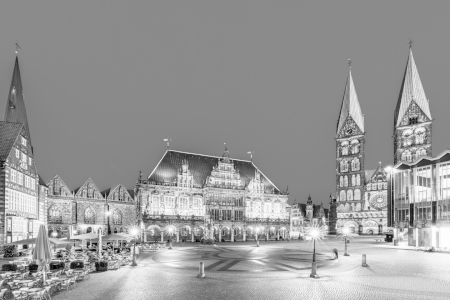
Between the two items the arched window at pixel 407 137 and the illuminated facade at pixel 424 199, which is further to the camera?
the arched window at pixel 407 137

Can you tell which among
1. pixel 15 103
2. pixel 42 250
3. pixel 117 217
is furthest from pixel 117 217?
pixel 42 250

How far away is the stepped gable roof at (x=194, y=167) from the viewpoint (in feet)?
241

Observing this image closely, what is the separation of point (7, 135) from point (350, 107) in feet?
290

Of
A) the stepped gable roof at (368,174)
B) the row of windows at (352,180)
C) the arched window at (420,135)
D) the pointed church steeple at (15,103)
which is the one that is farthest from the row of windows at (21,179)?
the stepped gable roof at (368,174)

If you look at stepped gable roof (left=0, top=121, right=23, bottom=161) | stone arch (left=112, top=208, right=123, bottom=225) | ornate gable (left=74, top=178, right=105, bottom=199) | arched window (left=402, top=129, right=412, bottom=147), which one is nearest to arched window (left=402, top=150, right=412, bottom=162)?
arched window (left=402, top=129, right=412, bottom=147)

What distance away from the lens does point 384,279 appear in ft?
71.1

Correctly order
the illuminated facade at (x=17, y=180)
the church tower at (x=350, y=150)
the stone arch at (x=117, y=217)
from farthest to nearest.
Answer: the church tower at (x=350, y=150) → the stone arch at (x=117, y=217) → the illuminated facade at (x=17, y=180)

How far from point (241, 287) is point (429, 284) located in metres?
9.00

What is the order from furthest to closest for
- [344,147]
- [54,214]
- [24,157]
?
1. [344,147]
2. [54,214]
3. [24,157]

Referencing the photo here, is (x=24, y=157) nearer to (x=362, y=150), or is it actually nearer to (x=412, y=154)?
(x=362, y=150)

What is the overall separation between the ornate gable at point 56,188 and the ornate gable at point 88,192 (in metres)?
1.67

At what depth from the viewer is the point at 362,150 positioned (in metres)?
109

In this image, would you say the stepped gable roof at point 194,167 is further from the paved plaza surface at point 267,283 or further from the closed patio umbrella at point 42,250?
the closed patio umbrella at point 42,250

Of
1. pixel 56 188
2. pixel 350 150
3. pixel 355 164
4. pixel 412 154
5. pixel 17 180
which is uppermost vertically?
pixel 350 150
